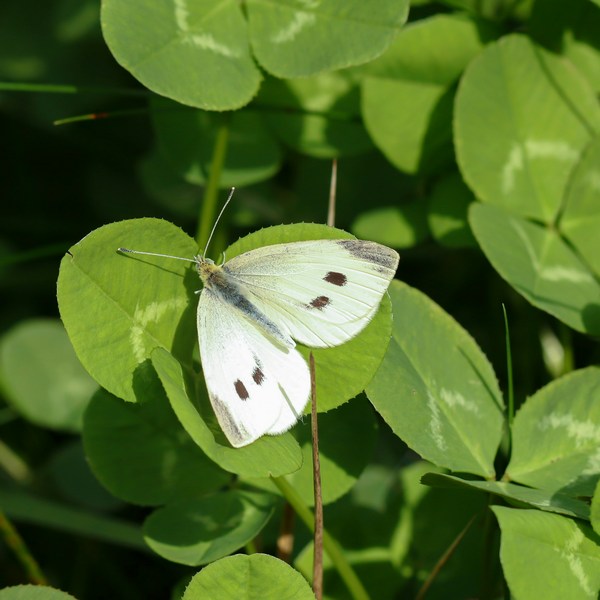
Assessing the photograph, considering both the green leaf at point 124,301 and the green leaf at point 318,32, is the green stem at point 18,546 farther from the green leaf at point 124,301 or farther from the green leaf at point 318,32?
the green leaf at point 318,32

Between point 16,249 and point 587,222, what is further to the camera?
point 16,249

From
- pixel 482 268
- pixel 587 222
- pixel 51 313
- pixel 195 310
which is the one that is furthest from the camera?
pixel 51 313

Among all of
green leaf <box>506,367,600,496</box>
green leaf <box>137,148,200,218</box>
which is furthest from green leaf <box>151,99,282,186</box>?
green leaf <box>506,367,600,496</box>

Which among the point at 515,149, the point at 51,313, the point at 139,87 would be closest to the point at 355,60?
the point at 515,149

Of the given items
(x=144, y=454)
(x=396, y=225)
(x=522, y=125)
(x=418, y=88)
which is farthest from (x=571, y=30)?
(x=144, y=454)

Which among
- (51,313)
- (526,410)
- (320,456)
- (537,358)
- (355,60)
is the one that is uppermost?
(355,60)

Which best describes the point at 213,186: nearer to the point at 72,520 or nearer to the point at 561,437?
the point at 72,520

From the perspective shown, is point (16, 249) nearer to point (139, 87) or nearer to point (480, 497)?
point (139, 87)
